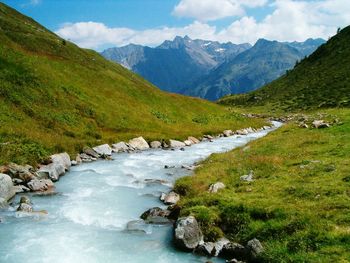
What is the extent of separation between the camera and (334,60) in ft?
522

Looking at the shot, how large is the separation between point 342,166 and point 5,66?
1912 inches

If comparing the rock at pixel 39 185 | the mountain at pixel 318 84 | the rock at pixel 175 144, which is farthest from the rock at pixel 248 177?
the mountain at pixel 318 84

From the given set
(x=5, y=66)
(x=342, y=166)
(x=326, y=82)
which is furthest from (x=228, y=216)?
(x=326, y=82)

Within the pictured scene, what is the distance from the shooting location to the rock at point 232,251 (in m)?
17.8

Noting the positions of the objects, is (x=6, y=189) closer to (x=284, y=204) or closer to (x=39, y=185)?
(x=39, y=185)

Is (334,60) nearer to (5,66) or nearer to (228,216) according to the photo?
(5,66)

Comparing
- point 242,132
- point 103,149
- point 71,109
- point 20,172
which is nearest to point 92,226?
point 20,172

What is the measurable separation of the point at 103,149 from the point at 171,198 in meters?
20.2

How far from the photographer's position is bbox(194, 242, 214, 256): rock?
18281 mm

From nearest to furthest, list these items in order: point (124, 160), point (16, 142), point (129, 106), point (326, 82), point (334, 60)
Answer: point (16, 142), point (124, 160), point (129, 106), point (326, 82), point (334, 60)

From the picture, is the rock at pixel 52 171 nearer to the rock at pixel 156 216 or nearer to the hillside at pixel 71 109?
the hillside at pixel 71 109

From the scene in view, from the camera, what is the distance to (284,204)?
20531 mm

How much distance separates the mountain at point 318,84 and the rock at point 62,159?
3046 inches

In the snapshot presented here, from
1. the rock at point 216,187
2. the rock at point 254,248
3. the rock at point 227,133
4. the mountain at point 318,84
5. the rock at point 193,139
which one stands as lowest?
the rock at point 254,248
